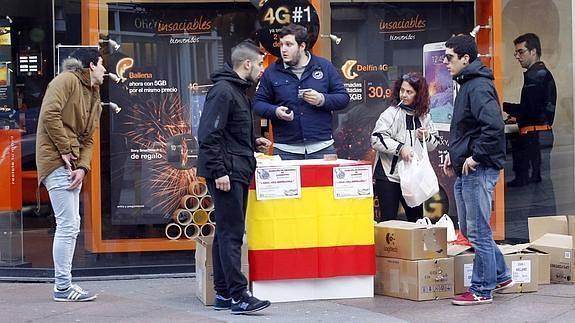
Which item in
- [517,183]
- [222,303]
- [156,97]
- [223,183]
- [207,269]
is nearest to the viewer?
[223,183]

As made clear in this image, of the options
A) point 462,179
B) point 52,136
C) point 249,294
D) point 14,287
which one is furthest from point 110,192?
point 462,179

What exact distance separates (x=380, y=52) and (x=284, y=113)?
1.89 metres

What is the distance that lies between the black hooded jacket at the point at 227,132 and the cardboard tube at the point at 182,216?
213 cm

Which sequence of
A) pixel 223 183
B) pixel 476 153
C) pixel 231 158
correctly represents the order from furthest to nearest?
pixel 476 153, pixel 231 158, pixel 223 183

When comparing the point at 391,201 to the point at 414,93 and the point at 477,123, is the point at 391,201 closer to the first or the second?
the point at 414,93

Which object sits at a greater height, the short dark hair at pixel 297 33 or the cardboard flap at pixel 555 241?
the short dark hair at pixel 297 33

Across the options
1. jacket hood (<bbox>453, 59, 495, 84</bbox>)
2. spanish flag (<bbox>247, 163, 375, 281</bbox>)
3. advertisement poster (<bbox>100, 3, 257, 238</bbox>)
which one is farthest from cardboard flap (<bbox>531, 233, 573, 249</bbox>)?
advertisement poster (<bbox>100, 3, 257, 238</bbox>)

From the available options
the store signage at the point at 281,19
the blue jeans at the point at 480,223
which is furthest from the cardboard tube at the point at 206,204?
the blue jeans at the point at 480,223

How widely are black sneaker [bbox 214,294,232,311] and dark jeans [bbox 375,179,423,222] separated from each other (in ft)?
6.11

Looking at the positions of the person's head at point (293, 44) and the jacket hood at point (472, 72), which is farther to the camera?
the person's head at point (293, 44)

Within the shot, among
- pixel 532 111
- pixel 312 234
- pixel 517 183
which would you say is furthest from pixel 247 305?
pixel 532 111

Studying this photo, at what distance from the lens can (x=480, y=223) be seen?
753 centimetres

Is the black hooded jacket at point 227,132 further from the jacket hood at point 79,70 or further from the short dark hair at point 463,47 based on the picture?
the short dark hair at point 463,47

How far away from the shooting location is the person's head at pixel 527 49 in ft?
33.0
